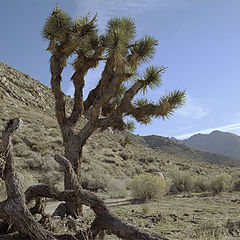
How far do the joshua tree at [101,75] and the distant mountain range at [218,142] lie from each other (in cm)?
15227

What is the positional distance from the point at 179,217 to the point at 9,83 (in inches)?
1292

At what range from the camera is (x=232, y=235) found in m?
5.80

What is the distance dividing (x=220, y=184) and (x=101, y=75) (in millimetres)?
10716

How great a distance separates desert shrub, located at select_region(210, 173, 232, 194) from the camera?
1500 centimetres

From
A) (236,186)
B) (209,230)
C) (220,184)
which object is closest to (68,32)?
(209,230)

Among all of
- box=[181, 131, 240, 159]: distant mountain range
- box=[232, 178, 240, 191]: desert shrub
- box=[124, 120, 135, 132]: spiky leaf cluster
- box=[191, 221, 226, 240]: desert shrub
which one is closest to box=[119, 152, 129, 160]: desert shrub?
box=[232, 178, 240, 191]: desert shrub

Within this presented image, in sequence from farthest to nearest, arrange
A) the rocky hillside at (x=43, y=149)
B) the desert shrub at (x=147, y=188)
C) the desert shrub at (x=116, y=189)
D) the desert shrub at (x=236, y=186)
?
the rocky hillside at (x=43, y=149), the desert shrub at (x=236, y=186), the desert shrub at (x=116, y=189), the desert shrub at (x=147, y=188)

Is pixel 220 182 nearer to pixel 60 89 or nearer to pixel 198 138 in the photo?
pixel 60 89

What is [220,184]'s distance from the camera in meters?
15.2

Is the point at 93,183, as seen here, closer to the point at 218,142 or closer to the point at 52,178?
the point at 52,178

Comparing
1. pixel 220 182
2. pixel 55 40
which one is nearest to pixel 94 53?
pixel 55 40

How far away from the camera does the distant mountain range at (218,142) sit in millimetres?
158250

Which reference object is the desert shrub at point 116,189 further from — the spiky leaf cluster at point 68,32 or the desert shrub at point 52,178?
the spiky leaf cluster at point 68,32

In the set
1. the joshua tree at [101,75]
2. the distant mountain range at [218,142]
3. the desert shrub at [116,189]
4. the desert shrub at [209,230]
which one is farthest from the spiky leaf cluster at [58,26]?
the distant mountain range at [218,142]
